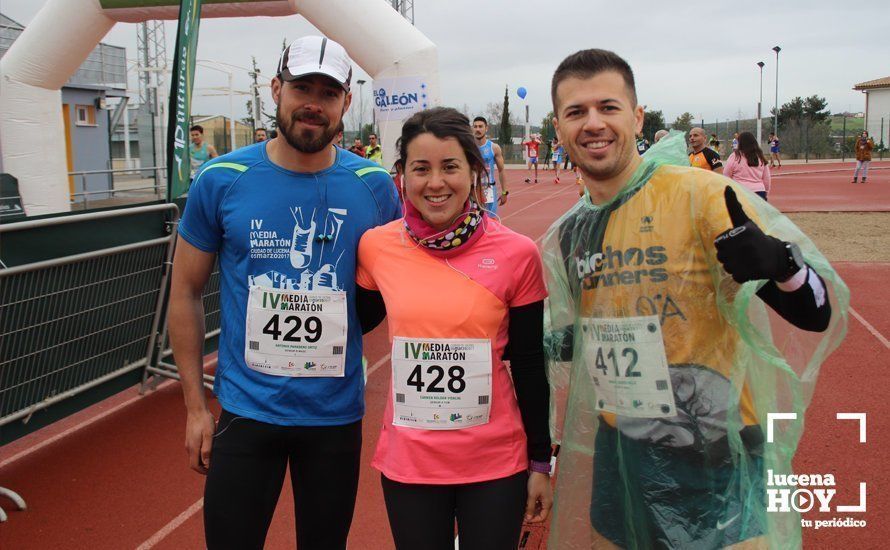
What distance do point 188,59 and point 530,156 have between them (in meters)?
28.8

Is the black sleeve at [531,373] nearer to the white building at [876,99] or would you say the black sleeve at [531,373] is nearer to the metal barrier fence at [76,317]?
the metal barrier fence at [76,317]

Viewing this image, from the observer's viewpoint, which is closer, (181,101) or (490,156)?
(181,101)

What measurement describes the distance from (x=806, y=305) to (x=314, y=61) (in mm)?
1498

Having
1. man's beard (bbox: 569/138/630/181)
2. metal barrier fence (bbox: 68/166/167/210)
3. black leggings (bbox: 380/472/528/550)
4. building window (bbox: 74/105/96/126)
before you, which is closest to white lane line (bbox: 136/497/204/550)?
black leggings (bbox: 380/472/528/550)

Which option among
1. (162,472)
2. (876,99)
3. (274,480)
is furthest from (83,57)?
(876,99)

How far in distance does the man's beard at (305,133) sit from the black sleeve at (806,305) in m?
1.31

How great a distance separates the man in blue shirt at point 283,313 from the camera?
7.31 feet

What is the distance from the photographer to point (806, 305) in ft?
5.68

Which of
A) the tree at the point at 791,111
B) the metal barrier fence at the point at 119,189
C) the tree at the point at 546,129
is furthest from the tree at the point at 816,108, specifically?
the metal barrier fence at the point at 119,189

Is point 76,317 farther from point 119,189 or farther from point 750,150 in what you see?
point 119,189

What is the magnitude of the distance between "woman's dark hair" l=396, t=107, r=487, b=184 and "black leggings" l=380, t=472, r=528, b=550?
2.88 feet

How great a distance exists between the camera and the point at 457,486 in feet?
6.52

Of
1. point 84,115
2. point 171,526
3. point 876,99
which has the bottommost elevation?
point 171,526

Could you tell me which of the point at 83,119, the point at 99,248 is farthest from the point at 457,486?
the point at 83,119
